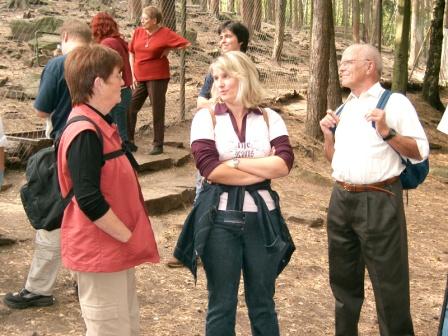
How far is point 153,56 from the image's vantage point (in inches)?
312

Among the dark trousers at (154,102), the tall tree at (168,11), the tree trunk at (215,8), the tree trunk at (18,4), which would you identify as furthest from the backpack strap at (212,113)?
the tree trunk at (215,8)

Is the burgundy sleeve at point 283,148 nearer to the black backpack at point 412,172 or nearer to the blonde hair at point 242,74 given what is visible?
the blonde hair at point 242,74

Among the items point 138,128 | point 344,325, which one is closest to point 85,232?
point 344,325

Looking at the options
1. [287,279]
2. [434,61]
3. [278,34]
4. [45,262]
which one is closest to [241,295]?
[287,279]

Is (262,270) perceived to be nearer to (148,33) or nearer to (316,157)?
(148,33)

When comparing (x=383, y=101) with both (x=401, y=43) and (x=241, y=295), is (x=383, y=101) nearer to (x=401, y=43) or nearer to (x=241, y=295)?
(x=241, y=295)

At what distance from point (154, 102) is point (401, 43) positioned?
5508 mm

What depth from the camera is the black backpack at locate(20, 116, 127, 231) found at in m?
3.47

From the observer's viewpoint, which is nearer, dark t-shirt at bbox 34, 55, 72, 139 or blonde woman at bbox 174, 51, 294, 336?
blonde woman at bbox 174, 51, 294, 336

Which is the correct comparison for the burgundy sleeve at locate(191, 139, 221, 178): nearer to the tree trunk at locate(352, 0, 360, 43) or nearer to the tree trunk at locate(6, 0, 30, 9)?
the tree trunk at locate(6, 0, 30, 9)

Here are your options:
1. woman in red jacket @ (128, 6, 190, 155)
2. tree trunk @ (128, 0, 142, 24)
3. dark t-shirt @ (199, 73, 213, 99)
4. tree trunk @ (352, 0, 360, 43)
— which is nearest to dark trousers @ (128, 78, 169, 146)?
woman in red jacket @ (128, 6, 190, 155)

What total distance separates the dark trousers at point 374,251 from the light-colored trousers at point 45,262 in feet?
6.01

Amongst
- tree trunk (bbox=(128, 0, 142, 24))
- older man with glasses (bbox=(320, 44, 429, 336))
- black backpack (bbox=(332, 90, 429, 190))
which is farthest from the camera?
tree trunk (bbox=(128, 0, 142, 24))

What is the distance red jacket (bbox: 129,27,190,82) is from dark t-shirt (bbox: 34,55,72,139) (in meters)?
3.65
